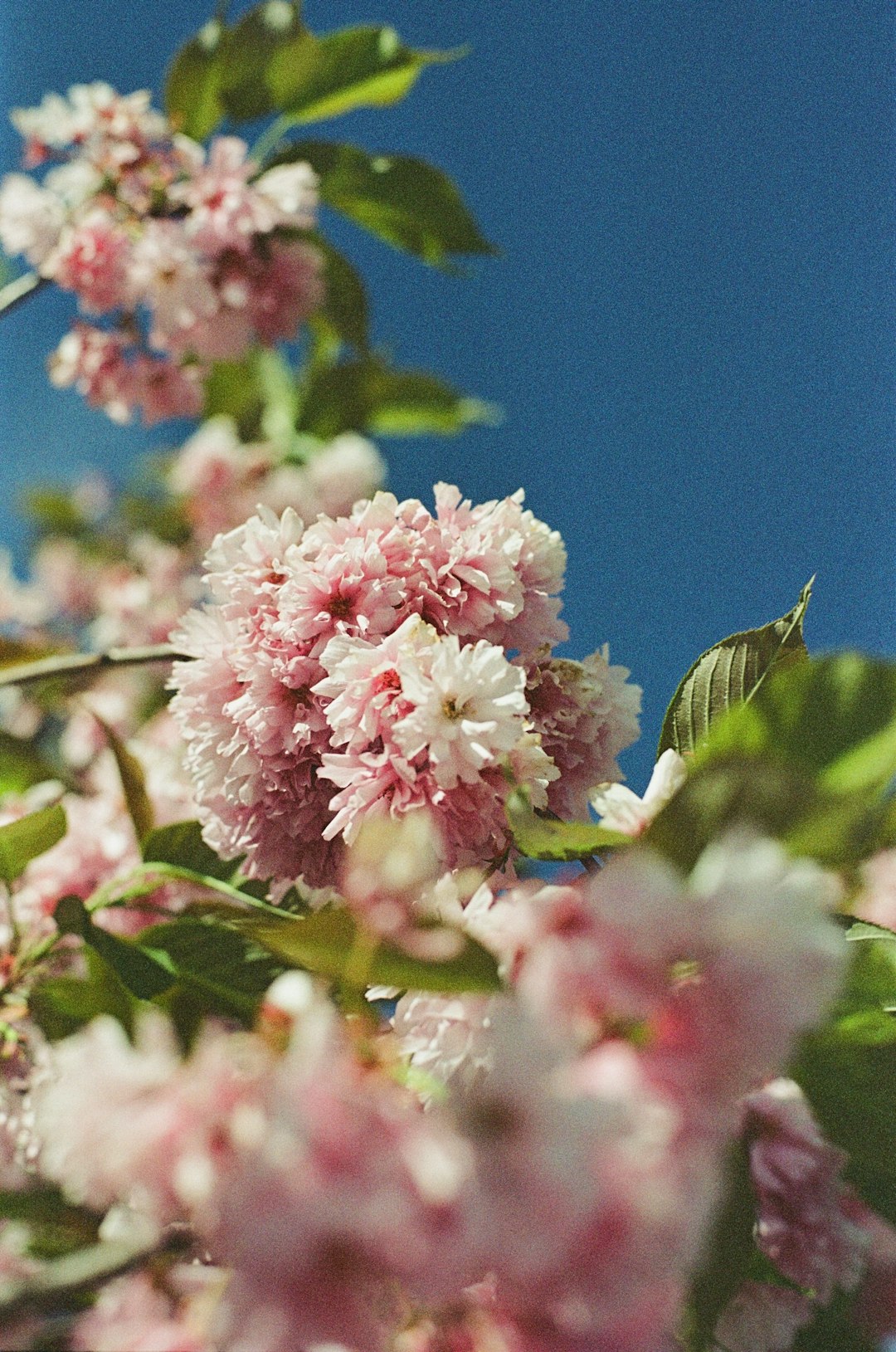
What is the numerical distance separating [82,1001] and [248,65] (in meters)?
1.17

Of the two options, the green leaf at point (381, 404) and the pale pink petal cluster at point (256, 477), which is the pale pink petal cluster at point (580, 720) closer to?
the pale pink petal cluster at point (256, 477)

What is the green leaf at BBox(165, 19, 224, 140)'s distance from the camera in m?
1.29

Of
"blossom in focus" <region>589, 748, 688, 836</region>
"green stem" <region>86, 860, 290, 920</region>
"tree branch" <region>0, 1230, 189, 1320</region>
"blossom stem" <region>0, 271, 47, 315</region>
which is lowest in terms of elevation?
"tree branch" <region>0, 1230, 189, 1320</region>

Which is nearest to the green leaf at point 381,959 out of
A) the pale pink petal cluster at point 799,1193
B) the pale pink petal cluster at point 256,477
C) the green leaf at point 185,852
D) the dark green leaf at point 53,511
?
the pale pink petal cluster at point 799,1193

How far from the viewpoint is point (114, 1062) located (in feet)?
0.95

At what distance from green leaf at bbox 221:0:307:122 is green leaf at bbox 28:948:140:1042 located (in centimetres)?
111

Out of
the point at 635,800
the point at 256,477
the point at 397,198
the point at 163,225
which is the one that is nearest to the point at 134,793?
the point at 635,800

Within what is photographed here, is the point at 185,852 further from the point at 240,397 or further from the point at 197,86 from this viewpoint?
the point at 240,397

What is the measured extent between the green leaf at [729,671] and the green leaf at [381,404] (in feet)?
4.80

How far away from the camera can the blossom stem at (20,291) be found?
1114 millimetres

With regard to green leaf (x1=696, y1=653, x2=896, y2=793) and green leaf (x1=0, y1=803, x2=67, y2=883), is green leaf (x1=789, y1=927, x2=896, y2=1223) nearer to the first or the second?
green leaf (x1=696, y1=653, x2=896, y2=793)

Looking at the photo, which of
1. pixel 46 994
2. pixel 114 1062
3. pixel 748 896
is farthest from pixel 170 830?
pixel 748 896

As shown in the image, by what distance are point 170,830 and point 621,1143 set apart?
48 cm

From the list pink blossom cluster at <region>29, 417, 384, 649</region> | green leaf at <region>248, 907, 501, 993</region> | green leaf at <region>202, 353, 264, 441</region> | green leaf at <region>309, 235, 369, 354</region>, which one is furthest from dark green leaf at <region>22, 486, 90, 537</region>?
green leaf at <region>248, 907, 501, 993</region>
